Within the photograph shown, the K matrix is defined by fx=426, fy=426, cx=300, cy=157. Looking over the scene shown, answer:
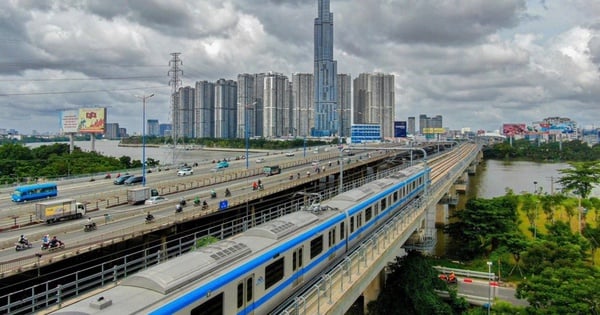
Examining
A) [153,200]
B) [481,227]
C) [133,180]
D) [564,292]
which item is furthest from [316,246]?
[133,180]

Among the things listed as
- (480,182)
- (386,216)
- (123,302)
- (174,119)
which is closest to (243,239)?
(123,302)

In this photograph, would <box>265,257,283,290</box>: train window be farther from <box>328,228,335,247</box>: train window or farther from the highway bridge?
<box>328,228,335,247</box>: train window

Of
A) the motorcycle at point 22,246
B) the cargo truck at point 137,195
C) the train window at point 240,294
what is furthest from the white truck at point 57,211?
the train window at point 240,294

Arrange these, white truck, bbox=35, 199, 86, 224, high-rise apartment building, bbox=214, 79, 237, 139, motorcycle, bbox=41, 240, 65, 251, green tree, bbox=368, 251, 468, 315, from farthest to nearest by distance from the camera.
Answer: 1. high-rise apartment building, bbox=214, 79, 237, 139
2. green tree, bbox=368, 251, 468, 315
3. white truck, bbox=35, 199, 86, 224
4. motorcycle, bbox=41, 240, 65, 251

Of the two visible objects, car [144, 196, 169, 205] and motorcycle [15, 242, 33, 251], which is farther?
car [144, 196, 169, 205]

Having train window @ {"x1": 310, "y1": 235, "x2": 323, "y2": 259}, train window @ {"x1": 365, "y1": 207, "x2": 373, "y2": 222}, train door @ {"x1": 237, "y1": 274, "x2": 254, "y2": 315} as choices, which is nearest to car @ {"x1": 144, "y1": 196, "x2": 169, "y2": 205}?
→ train window @ {"x1": 365, "y1": 207, "x2": 373, "y2": 222}

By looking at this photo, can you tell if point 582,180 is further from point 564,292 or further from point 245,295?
point 245,295

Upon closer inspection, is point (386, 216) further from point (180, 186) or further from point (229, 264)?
point (180, 186)
